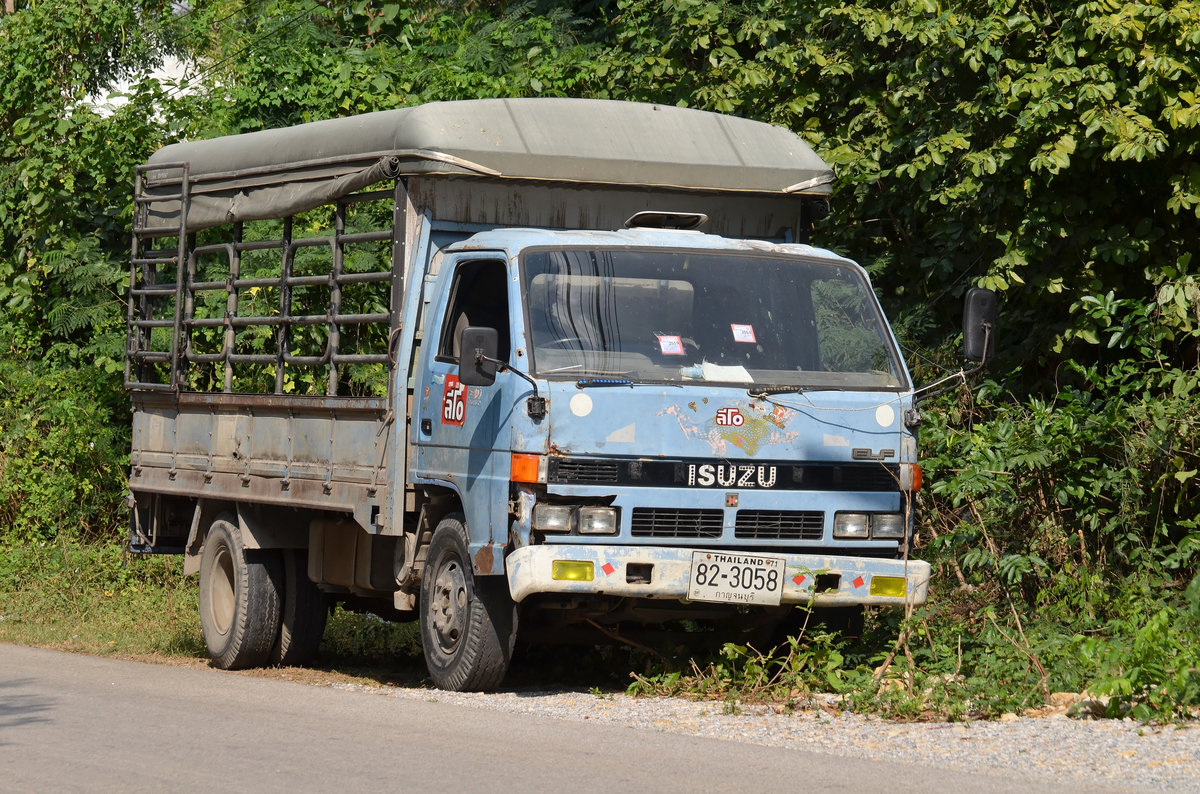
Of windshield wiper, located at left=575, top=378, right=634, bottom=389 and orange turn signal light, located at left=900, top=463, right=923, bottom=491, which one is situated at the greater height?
windshield wiper, located at left=575, top=378, right=634, bottom=389

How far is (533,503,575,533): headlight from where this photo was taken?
27.8 feet

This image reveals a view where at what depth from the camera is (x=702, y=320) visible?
9.02 metres

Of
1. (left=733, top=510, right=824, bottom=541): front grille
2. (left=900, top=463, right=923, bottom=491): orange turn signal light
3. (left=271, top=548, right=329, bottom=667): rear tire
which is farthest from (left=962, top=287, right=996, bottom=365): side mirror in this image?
(left=271, top=548, right=329, bottom=667): rear tire

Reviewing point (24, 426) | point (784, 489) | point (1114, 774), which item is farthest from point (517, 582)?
point (24, 426)

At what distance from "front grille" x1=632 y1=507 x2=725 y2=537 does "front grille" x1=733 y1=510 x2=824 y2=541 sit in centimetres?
13

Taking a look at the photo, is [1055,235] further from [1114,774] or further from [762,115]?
[1114,774]

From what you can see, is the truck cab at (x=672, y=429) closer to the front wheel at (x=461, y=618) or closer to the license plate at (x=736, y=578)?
the license plate at (x=736, y=578)

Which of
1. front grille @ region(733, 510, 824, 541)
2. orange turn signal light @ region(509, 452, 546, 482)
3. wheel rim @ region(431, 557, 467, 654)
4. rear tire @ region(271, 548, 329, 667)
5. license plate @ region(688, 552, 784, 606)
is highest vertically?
orange turn signal light @ region(509, 452, 546, 482)

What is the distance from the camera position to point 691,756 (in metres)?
6.97

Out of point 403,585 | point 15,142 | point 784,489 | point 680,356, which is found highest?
point 15,142

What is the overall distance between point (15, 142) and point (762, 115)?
27.3 feet

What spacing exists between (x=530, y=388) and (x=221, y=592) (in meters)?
4.40

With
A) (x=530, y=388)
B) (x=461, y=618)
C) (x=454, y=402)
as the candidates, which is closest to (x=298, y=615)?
(x=461, y=618)

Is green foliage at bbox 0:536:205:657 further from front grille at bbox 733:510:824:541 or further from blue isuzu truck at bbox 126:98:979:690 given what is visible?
→ front grille at bbox 733:510:824:541
